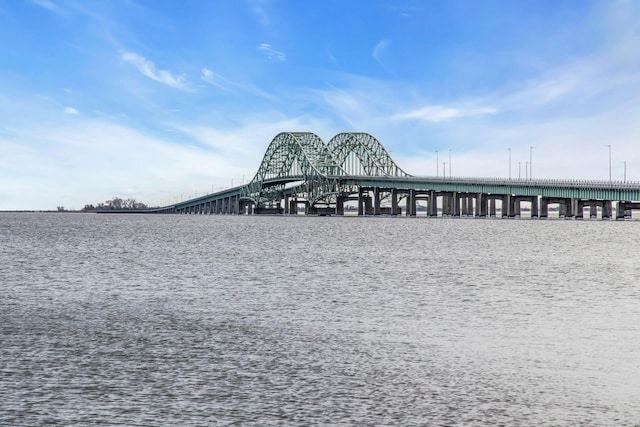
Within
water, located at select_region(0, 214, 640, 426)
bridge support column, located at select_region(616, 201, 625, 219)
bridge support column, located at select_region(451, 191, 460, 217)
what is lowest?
water, located at select_region(0, 214, 640, 426)

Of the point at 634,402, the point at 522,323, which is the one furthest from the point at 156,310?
the point at 634,402

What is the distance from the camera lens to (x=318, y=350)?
17.8 metres

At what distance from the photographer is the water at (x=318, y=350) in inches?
493

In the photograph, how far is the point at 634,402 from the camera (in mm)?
12969

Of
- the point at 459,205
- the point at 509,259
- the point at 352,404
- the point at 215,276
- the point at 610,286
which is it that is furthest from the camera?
the point at 459,205

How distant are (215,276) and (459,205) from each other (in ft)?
506

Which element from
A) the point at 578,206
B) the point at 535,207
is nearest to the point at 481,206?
the point at 535,207

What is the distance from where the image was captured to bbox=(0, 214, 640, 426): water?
493 inches

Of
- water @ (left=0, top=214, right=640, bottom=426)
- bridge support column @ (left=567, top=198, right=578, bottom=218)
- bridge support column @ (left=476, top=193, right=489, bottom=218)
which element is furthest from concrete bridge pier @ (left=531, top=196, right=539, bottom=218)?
water @ (left=0, top=214, right=640, bottom=426)

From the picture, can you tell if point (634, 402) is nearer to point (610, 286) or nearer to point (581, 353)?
point (581, 353)

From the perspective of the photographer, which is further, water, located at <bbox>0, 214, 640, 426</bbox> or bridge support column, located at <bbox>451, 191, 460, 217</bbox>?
bridge support column, located at <bbox>451, 191, 460, 217</bbox>

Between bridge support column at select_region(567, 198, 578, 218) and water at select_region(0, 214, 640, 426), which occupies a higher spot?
bridge support column at select_region(567, 198, 578, 218)

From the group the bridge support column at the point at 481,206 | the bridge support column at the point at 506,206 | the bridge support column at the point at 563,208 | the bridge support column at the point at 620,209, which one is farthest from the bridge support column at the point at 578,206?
the bridge support column at the point at 481,206

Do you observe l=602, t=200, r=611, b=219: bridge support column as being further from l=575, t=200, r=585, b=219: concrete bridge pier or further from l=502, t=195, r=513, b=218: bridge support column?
l=502, t=195, r=513, b=218: bridge support column
